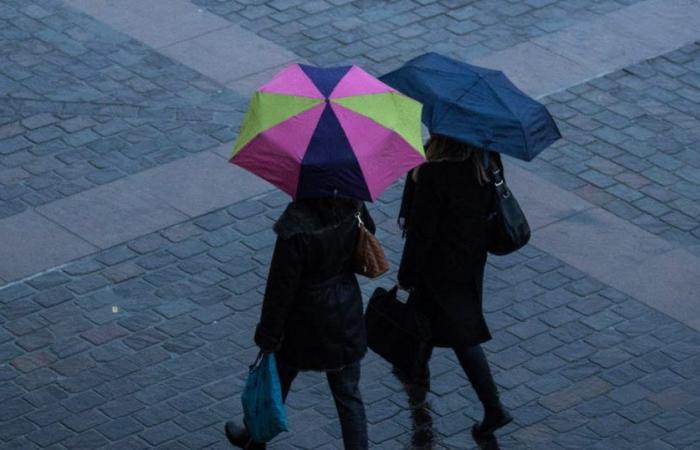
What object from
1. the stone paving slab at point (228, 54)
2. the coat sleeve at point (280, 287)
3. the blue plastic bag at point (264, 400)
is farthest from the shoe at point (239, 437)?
the stone paving slab at point (228, 54)

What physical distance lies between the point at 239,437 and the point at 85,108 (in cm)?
439

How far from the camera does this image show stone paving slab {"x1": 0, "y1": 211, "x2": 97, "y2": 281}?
9508mm

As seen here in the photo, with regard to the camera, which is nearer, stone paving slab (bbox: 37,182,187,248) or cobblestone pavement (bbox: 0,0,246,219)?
stone paving slab (bbox: 37,182,187,248)

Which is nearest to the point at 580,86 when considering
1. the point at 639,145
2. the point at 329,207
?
the point at 639,145

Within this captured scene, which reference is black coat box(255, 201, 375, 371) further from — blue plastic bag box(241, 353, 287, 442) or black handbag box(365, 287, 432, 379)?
black handbag box(365, 287, 432, 379)

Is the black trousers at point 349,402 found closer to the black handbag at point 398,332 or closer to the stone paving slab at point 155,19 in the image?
the black handbag at point 398,332

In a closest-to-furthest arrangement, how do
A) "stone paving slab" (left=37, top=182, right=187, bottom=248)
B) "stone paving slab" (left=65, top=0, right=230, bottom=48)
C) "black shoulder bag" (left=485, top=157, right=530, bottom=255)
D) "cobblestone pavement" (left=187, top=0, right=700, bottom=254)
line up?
"black shoulder bag" (left=485, top=157, right=530, bottom=255) < "stone paving slab" (left=37, top=182, right=187, bottom=248) < "cobblestone pavement" (left=187, top=0, right=700, bottom=254) < "stone paving slab" (left=65, top=0, right=230, bottom=48)

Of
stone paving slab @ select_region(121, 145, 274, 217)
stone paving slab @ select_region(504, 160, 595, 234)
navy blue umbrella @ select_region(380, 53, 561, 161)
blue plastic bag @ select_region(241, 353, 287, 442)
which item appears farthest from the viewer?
stone paving slab @ select_region(121, 145, 274, 217)

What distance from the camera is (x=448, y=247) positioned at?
25.6 feet

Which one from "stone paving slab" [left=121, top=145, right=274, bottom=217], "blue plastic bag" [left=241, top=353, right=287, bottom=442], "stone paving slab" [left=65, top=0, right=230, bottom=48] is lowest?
"stone paving slab" [left=121, top=145, right=274, bottom=217]

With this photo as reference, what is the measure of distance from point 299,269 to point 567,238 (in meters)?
3.35

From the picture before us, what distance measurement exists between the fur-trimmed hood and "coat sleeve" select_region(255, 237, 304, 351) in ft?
0.17

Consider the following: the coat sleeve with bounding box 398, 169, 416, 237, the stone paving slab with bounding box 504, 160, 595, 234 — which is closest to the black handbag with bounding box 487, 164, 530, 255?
the coat sleeve with bounding box 398, 169, 416, 237

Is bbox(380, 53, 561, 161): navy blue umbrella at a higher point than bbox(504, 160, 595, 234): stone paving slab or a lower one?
higher
